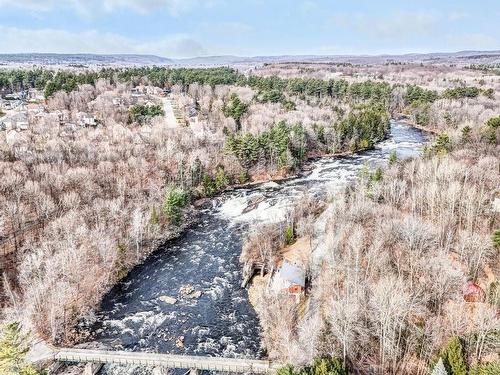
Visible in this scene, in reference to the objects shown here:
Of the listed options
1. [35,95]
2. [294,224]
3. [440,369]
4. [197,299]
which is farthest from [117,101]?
[440,369]

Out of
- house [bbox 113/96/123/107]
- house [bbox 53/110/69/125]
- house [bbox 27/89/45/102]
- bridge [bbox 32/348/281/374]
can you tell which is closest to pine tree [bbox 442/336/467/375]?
bridge [bbox 32/348/281/374]

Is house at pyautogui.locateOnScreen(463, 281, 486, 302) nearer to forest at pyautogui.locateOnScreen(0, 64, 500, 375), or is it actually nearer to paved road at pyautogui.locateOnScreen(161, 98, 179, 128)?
forest at pyautogui.locateOnScreen(0, 64, 500, 375)

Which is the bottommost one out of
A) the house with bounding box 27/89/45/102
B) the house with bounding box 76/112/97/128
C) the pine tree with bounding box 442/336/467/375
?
the pine tree with bounding box 442/336/467/375

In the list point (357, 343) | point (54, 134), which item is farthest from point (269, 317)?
point (54, 134)

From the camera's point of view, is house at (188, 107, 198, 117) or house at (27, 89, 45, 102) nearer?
house at (188, 107, 198, 117)

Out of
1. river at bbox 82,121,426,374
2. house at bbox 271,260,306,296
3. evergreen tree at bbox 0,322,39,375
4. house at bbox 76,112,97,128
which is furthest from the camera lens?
house at bbox 76,112,97,128

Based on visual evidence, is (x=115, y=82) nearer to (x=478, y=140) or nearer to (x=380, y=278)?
(x=478, y=140)

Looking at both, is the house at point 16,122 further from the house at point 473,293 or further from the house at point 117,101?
the house at point 473,293

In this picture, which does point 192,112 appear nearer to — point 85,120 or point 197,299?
point 85,120
